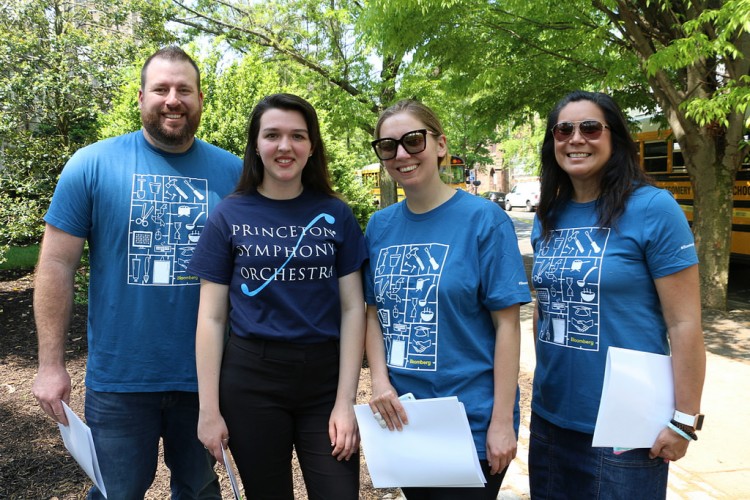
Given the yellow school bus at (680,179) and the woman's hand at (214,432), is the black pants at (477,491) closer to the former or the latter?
the woman's hand at (214,432)

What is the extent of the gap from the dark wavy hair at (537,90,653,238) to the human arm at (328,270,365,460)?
772mm

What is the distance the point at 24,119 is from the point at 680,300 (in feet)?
28.3

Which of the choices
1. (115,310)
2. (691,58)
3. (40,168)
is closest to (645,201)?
(115,310)

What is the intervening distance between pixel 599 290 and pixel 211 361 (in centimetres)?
140

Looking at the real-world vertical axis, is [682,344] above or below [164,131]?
below

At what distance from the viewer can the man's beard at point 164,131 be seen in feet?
7.82

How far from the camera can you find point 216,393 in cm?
209

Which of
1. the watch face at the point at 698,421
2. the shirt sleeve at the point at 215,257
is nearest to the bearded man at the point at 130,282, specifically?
the shirt sleeve at the point at 215,257

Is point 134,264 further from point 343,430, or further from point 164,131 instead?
point 343,430

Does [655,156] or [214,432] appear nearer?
[214,432]

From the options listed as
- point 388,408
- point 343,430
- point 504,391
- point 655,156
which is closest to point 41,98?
point 343,430

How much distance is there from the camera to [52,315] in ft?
7.52

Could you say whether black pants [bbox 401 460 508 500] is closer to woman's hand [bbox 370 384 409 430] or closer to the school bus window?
woman's hand [bbox 370 384 409 430]

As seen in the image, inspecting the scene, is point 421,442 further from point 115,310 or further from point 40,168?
point 40,168
